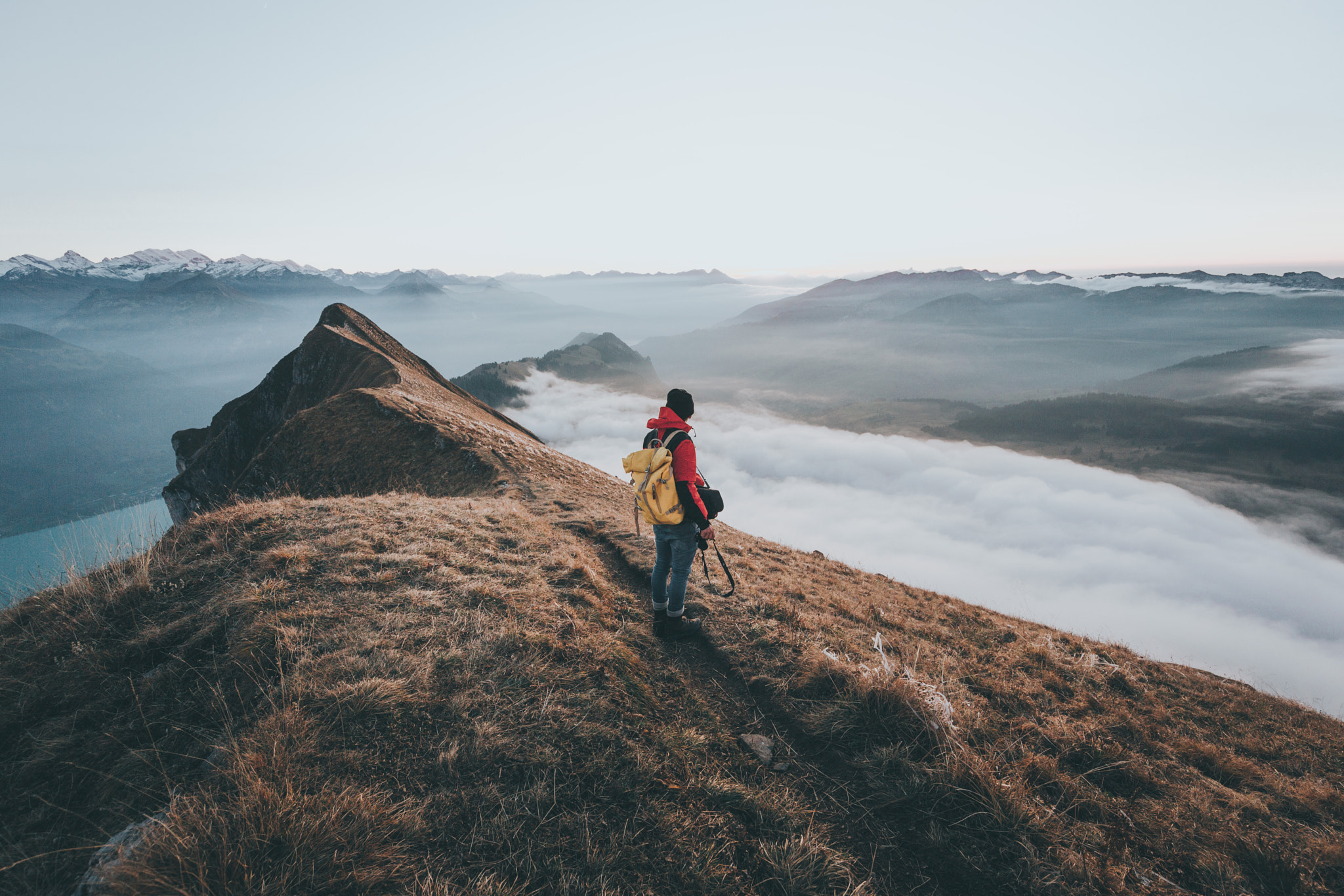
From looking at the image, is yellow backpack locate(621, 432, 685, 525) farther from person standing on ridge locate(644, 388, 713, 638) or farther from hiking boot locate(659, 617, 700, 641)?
hiking boot locate(659, 617, 700, 641)

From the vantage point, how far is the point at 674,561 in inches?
281

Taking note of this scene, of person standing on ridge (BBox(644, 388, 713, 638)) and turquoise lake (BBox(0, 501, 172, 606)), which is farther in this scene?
person standing on ridge (BBox(644, 388, 713, 638))

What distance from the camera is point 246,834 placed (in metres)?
3.02

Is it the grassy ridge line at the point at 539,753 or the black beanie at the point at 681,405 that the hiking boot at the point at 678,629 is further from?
the black beanie at the point at 681,405

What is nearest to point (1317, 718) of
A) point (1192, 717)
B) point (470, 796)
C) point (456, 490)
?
point (1192, 717)

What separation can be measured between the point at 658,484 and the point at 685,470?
1.42ft

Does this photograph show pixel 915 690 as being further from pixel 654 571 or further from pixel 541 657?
pixel 541 657

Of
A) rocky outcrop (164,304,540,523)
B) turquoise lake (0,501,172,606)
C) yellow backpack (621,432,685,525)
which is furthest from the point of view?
rocky outcrop (164,304,540,523)

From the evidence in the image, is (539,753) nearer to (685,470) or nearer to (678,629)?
(678,629)

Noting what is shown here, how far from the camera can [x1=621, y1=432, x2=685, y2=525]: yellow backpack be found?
662 cm

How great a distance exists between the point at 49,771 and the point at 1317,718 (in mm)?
18201

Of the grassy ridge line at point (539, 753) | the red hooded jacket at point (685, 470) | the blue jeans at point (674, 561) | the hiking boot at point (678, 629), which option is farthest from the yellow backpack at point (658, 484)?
the grassy ridge line at point (539, 753)

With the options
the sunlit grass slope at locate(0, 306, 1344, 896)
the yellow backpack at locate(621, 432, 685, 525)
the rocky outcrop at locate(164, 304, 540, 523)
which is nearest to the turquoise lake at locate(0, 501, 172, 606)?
the sunlit grass slope at locate(0, 306, 1344, 896)

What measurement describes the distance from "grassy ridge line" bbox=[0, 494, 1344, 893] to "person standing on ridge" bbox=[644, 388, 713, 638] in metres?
0.47
